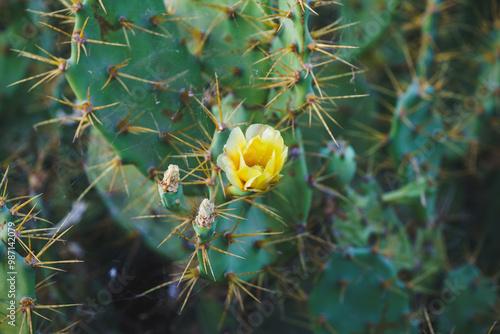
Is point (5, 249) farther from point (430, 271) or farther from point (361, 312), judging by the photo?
point (430, 271)

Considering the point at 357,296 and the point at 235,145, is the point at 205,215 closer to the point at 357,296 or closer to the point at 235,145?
the point at 235,145

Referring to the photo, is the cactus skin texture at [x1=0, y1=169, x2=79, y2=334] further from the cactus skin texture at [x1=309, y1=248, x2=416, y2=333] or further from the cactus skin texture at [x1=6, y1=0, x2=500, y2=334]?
the cactus skin texture at [x1=309, y1=248, x2=416, y2=333]

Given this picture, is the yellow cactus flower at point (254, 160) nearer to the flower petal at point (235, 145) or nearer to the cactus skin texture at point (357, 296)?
the flower petal at point (235, 145)

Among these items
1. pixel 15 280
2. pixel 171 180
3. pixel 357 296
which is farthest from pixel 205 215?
pixel 357 296

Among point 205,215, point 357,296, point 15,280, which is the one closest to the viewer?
point 205,215

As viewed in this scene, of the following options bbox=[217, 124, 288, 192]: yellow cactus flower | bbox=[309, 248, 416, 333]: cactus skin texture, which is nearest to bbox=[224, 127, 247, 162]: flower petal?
bbox=[217, 124, 288, 192]: yellow cactus flower

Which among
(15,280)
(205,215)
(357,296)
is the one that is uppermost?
(205,215)

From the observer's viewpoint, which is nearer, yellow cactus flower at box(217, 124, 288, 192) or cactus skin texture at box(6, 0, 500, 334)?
yellow cactus flower at box(217, 124, 288, 192)

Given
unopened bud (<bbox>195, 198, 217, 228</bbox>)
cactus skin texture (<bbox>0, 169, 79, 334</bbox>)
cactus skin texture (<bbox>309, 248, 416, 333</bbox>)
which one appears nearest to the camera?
unopened bud (<bbox>195, 198, 217, 228</bbox>)
